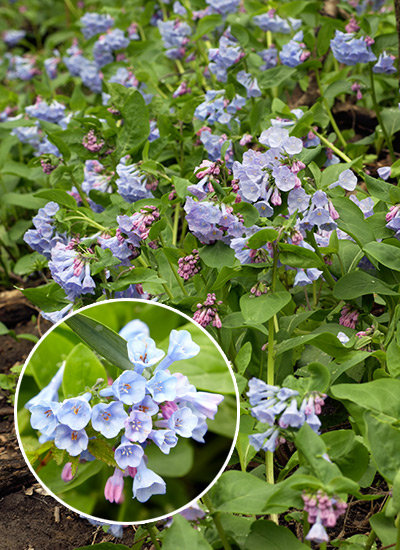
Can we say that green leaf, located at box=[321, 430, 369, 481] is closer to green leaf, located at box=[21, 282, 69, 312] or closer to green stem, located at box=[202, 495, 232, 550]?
green stem, located at box=[202, 495, 232, 550]

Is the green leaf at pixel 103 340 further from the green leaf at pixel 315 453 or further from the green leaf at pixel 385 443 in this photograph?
the green leaf at pixel 385 443

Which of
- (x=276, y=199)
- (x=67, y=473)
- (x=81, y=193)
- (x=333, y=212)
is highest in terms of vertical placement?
(x=276, y=199)

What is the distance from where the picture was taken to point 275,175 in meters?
1.81

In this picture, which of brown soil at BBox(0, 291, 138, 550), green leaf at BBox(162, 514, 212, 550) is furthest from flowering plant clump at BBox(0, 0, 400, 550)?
brown soil at BBox(0, 291, 138, 550)

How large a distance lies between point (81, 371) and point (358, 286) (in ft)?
2.58

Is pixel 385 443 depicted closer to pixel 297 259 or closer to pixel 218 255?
pixel 297 259

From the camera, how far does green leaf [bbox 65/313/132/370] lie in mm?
1629

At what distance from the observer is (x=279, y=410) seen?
1464 mm

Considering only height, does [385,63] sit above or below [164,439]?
below

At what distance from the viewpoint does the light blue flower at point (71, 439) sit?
61.7 inches

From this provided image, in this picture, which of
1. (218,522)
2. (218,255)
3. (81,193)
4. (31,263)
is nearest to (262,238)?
(218,255)

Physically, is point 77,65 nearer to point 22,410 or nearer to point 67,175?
point 67,175

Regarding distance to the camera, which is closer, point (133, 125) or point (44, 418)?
point (44, 418)

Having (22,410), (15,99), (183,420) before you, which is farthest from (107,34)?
(183,420)
